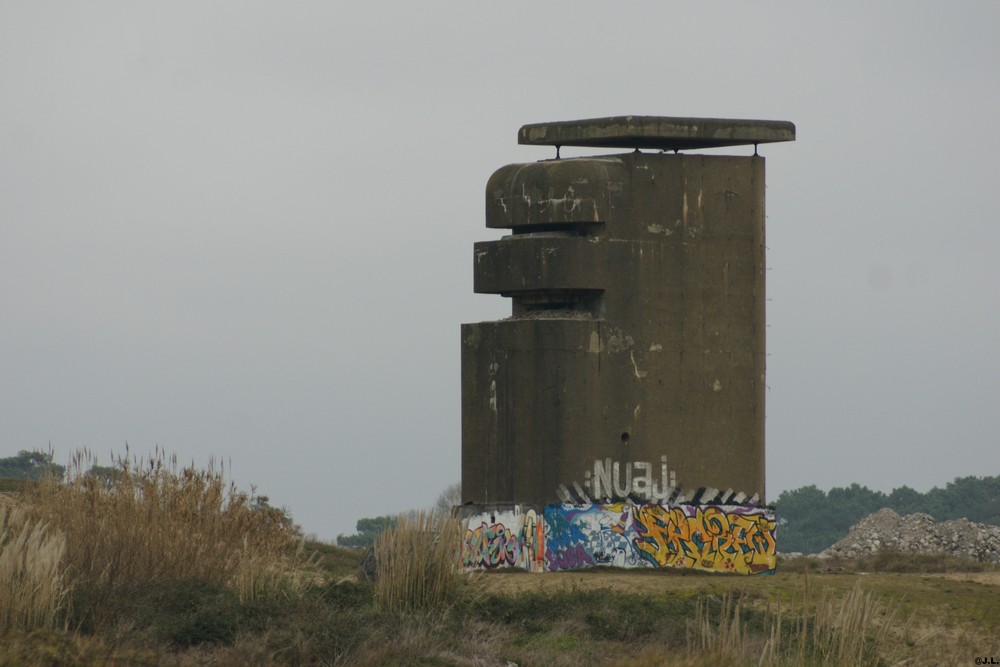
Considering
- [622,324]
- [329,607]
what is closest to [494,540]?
[622,324]

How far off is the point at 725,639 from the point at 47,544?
6557 millimetres

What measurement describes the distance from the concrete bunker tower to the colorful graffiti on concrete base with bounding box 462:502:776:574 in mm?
288

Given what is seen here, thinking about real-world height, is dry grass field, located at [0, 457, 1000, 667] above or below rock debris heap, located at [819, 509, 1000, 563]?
above

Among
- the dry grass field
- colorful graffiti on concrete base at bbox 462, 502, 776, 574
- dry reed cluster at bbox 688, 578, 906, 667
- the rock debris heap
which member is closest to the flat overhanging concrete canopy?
colorful graffiti on concrete base at bbox 462, 502, 776, 574

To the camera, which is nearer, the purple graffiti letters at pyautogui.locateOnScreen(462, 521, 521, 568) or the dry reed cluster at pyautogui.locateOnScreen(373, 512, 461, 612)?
the dry reed cluster at pyautogui.locateOnScreen(373, 512, 461, 612)

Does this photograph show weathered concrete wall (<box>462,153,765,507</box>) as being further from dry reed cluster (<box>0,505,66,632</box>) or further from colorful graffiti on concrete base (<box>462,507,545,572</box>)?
dry reed cluster (<box>0,505,66,632</box>)

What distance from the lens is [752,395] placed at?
25.0 metres

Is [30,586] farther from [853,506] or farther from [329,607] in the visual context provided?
[853,506]

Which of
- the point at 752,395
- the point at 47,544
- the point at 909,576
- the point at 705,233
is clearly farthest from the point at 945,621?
the point at 47,544

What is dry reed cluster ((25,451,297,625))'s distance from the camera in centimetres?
1689

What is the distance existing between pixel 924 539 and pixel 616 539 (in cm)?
1641

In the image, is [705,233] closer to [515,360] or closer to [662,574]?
[515,360]

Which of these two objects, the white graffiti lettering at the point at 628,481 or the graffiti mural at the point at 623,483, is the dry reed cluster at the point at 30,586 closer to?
the graffiti mural at the point at 623,483

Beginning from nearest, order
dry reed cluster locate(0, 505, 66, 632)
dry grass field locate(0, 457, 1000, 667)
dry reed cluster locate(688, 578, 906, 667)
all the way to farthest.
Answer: dry reed cluster locate(688, 578, 906, 667)
dry grass field locate(0, 457, 1000, 667)
dry reed cluster locate(0, 505, 66, 632)
